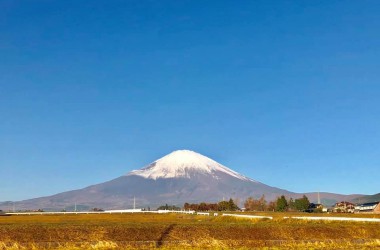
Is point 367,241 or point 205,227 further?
point 205,227

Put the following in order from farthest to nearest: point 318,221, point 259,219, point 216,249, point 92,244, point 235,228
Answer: point 259,219 → point 318,221 → point 235,228 → point 92,244 → point 216,249

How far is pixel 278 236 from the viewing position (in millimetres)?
53375

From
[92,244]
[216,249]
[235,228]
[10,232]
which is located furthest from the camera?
[235,228]

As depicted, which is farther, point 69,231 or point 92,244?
point 69,231

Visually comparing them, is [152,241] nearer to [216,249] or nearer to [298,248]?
[216,249]

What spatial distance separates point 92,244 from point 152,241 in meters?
5.36

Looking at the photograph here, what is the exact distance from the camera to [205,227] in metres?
55.2

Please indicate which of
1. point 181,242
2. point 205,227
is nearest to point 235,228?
point 205,227

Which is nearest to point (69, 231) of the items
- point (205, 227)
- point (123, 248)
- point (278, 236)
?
point (123, 248)

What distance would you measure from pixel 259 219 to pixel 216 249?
36108mm

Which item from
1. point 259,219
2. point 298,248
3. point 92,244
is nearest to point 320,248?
point 298,248

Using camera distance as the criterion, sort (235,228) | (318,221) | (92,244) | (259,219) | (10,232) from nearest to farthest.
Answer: (92,244), (10,232), (235,228), (318,221), (259,219)

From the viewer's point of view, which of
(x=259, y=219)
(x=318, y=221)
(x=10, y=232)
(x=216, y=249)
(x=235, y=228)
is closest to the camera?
(x=216, y=249)

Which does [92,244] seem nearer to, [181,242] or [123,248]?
[123,248]
